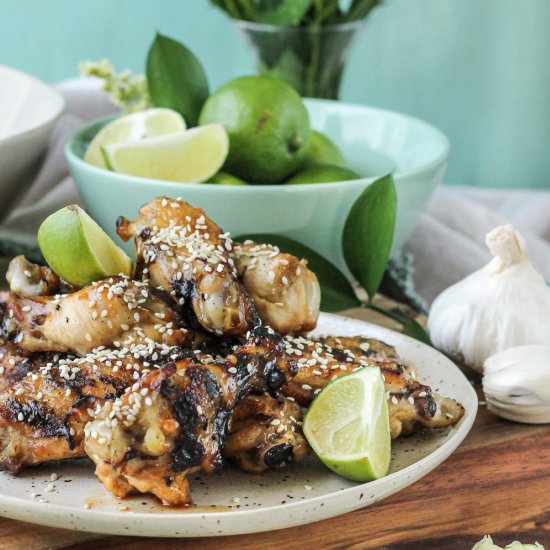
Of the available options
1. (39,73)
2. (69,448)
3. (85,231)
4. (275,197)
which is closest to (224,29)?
(39,73)

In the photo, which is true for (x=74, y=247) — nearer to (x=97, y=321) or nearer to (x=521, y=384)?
(x=97, y=321)

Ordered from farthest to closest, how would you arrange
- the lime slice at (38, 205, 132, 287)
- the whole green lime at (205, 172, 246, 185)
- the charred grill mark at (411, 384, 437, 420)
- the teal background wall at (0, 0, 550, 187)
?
the teal background wall at (0, 0, 550, 187)
the whole green lime at (205, 172, 246, 185)
the lime slice at (38, 205, 132, 287)
the charred grill mark at (411, 384, 437, 420)

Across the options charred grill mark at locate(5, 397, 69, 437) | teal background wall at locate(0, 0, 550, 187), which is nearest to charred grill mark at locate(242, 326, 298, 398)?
charred grill mark at locate(5, 397, 69, 437)

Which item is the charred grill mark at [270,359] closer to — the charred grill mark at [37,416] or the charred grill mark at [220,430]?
the charred grill mark at [220,430]

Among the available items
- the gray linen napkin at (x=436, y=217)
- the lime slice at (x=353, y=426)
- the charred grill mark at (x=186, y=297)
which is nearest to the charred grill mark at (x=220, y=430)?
the lime slice at (x=353, y=426)

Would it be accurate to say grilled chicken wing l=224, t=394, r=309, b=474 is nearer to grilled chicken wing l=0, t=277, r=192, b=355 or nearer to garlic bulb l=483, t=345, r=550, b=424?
grilled chicken wing l=0, t=277, r=192, b=355

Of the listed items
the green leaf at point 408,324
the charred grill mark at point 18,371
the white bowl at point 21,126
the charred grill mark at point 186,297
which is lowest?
the green leaf at point 408,324

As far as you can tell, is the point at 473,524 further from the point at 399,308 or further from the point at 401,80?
the point at 401,80
